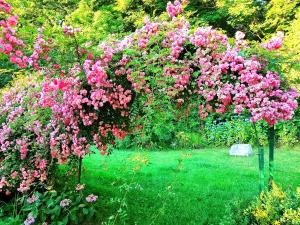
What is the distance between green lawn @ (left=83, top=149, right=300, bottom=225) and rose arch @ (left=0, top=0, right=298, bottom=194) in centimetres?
61

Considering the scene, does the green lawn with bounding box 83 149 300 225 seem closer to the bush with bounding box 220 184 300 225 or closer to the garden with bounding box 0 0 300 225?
the garden with bounding box 0 0 300 225

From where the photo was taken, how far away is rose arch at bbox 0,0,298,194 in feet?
11.8

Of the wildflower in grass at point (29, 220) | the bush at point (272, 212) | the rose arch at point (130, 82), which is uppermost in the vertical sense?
the rose arch at point (130, 82)

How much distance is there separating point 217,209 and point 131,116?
170 cm

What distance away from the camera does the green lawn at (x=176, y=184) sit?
4609 mm

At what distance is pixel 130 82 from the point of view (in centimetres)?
402

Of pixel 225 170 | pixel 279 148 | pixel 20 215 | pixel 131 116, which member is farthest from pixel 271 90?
pixel 279 148

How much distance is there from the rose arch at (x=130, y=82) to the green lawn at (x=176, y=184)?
608 millimetres

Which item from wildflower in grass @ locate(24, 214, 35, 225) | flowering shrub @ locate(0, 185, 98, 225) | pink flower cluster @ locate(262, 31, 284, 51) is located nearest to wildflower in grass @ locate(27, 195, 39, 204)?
flowering shrub @ locate(0, 185, 98, 225)

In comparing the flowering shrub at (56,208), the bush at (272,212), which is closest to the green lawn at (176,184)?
the flowering shrub at (56,208)

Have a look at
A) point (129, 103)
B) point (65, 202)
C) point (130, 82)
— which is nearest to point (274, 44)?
point (130, 82)

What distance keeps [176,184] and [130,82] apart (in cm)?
265

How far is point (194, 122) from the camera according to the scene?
170 inches

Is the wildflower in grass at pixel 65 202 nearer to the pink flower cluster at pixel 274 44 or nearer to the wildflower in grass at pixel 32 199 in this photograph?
the wildflower in grass at pixel 32 199
